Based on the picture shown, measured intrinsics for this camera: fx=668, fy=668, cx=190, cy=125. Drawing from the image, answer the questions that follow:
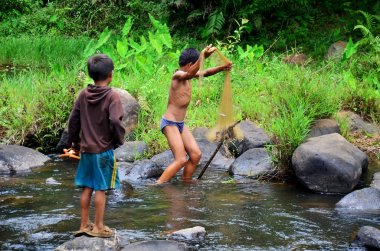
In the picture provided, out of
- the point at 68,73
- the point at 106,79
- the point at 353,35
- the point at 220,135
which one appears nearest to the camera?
the point at 106,79

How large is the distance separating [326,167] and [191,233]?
2.45m

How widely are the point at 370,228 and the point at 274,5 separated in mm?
10439

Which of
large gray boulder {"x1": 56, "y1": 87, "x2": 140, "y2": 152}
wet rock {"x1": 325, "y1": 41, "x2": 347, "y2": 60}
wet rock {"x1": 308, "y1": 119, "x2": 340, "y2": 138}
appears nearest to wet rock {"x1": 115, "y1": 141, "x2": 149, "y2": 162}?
large gray boulder {"x1": 56, "y1": 87, "x2": 140, "y2": 152}

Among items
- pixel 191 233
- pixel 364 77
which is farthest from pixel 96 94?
pixel 364 77

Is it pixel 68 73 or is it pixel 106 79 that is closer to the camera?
pixel 106 79

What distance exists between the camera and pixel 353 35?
48.6 ft

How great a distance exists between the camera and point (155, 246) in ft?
16.4

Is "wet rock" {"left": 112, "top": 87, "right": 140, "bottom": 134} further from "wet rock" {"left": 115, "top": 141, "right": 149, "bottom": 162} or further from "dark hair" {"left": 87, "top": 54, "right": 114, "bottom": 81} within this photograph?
"dark hair" {"left": 87, "top": 54, "right": 114, "bottom": 81}

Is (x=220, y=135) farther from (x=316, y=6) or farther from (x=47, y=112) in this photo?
(x=316, y=6)

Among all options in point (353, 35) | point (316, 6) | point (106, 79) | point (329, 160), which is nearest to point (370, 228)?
point (329, 160)

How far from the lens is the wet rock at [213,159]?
885 cm

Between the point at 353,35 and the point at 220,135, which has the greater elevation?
the point at 353,35

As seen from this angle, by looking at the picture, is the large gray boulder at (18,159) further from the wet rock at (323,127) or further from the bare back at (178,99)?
the wet rock at (323,127)

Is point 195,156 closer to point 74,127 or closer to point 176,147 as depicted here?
point 176,147
